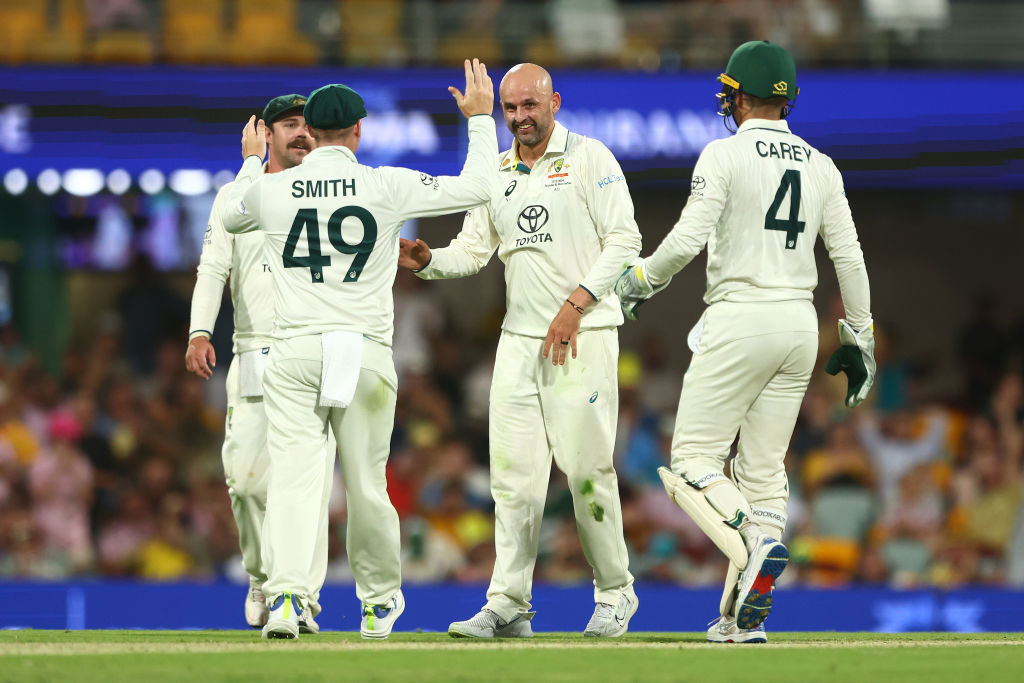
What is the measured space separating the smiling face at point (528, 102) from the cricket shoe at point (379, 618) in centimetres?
222

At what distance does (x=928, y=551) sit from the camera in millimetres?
12055

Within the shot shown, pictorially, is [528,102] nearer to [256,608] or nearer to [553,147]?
[553,147]

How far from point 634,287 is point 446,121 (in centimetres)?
575

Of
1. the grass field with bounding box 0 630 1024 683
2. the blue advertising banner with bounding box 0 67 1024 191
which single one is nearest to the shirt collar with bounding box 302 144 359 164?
the grass field with bounding box 0 630 1024 683

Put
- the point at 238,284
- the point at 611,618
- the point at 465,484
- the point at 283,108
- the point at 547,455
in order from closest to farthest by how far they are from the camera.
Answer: the point at 611,618 → the point at 547,455 → the point at 283,108 → the point at 238,284 → the point at 465,484

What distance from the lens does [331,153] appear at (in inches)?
265

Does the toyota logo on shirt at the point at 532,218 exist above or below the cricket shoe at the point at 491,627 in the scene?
above

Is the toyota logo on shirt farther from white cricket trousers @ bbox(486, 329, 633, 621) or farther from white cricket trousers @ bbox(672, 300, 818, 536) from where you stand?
white cricket trousers @ bbox(672, 300, 818, 536)

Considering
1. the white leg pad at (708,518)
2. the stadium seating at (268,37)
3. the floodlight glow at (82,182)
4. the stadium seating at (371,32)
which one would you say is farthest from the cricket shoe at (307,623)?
the stadium seating at (371,32)

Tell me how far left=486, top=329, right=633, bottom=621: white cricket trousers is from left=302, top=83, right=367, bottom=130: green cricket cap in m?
1.31

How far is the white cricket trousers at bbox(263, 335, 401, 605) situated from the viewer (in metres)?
6.54

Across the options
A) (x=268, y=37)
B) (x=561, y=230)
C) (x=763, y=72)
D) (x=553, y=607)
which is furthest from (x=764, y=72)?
(x=268, y=37)

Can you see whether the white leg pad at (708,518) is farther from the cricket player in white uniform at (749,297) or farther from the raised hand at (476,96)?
the raised hand at (476,96)

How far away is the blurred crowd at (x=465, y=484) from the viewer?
472 inches
